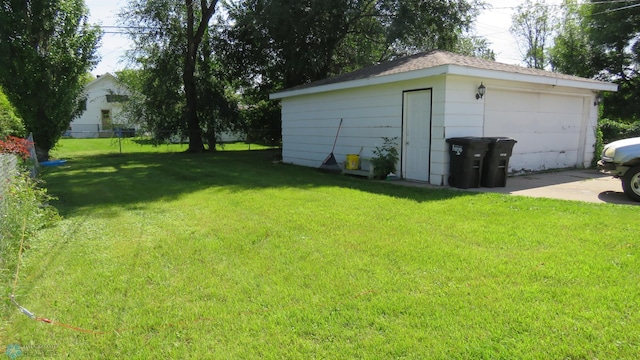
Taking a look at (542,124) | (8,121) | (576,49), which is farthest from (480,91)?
(576,49)

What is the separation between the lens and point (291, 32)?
1703 centimetres

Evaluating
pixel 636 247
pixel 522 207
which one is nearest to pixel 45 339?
pixel 636 247

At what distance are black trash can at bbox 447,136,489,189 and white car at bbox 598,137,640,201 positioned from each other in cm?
206

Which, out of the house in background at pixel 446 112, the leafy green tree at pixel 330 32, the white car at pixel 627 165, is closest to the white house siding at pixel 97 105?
the leafy green tree at pixel 330 32

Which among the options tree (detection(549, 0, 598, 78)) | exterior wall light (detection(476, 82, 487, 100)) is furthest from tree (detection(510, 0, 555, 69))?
exterior wall light (detection(476, 82, 487, 100))

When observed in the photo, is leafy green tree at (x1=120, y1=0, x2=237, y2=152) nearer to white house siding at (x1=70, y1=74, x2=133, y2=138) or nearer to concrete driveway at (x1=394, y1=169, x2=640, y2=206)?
concrete driveway at (x1=394, y1=169, x2=640, y2=206)

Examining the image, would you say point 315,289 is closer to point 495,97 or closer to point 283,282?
point 283,282

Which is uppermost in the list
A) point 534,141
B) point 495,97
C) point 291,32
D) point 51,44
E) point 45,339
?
point 291,32

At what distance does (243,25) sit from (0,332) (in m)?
17.7

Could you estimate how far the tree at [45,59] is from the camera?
13.6 m

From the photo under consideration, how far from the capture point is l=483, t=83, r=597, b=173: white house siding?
30.3ft

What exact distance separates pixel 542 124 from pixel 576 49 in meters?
19.1

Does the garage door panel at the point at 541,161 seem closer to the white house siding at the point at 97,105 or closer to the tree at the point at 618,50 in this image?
the tree at the point at 618,50

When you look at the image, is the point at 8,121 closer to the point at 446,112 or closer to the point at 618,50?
the point at 446,112
